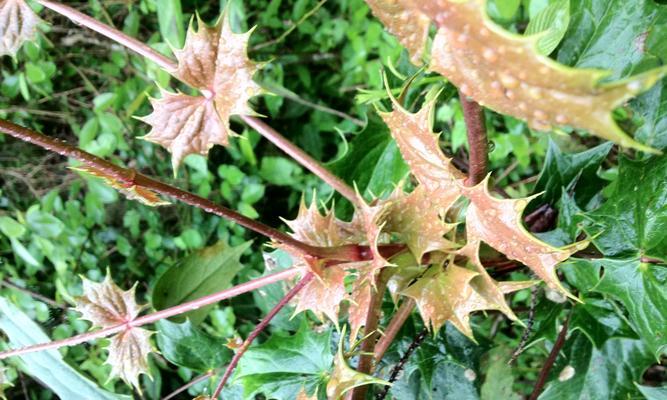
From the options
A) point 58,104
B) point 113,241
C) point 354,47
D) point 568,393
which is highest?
point 354,47

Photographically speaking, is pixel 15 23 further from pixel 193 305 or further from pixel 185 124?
pixel 193 305

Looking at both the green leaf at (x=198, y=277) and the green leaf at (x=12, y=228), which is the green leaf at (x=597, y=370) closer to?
the green leaf at (x=198, y=277)

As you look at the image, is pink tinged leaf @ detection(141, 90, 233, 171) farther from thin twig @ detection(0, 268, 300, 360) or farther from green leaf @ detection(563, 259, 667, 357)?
green leaf @ detection(563, 259, 667, 357)

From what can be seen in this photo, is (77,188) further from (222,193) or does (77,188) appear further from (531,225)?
(531,225)

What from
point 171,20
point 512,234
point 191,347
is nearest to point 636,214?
point 512,234

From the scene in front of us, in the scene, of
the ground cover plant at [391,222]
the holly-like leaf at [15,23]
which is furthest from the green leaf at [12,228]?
the holly-like leaf at [15,23]

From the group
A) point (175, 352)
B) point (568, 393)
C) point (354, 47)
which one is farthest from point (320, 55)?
point (568, 393)
